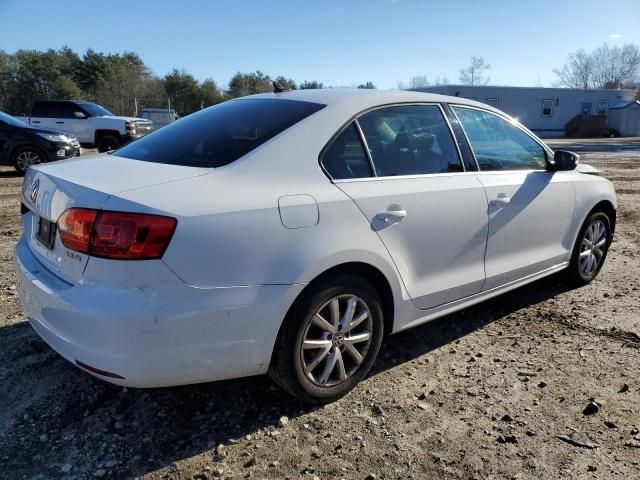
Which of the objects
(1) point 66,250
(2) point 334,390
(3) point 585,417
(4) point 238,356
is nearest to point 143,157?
(1) point 66,250

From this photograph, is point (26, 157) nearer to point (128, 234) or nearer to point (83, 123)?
point (83, 123)

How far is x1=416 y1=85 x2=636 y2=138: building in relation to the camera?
116ft

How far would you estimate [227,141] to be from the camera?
2.77m

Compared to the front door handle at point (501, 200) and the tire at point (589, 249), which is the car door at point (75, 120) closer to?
the tire at point (589, 249)

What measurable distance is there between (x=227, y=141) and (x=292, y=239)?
754 millimetres

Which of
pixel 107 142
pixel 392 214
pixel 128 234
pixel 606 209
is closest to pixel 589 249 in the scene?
pixel 606 209

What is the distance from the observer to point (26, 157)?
37.2 ft

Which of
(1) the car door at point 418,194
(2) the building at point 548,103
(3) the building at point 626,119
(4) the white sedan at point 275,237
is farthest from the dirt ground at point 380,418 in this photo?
(3) the building at point 626,119

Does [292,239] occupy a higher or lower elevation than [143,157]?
lower

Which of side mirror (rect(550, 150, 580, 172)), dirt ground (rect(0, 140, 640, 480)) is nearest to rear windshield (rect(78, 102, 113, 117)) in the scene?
dirt ground (rect(0, 140, 640, 480))

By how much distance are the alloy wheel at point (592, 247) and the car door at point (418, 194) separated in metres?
1.71

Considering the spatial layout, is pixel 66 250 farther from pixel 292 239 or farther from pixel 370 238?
pixel 370 238

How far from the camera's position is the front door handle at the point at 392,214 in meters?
2.77

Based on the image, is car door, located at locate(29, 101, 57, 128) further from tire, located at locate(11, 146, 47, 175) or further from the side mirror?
the side mirror
